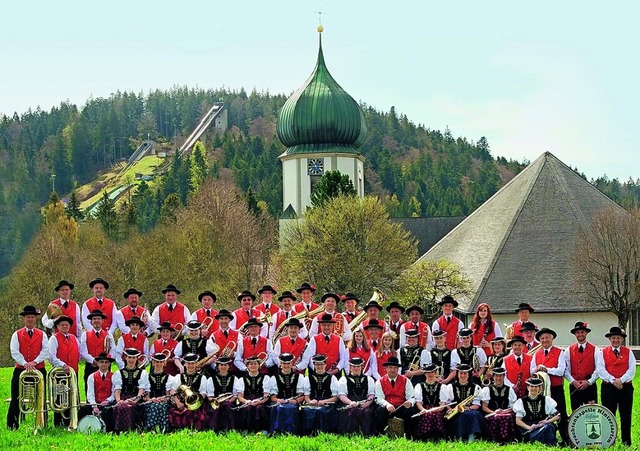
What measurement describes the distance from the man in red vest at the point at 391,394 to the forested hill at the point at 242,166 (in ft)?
230

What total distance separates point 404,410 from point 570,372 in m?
2.77

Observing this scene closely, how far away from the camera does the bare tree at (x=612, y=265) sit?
39.6 meters

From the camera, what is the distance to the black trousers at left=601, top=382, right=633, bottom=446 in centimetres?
1557

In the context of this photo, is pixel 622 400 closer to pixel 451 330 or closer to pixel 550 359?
pixel 550 359

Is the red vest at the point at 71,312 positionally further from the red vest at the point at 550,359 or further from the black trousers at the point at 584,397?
the black trousers at the point at 584,397

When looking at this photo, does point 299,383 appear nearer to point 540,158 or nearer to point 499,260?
point 499,260

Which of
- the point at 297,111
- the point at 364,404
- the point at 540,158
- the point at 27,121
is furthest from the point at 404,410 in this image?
the point at 27,121

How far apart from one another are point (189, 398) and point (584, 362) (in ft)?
20.8

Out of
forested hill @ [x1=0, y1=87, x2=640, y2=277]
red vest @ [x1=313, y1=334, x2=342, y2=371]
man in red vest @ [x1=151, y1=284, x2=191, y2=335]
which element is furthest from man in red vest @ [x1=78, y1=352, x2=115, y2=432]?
forested hill @ [x1=0, y1=87, x2=640, y2=277]

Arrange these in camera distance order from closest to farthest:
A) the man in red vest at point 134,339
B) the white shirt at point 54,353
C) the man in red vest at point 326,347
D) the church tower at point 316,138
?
the white shirt at point 54,353, the man in red vest at point 326,347, the man in red vest at point 134,339, the church tower at point 316,138

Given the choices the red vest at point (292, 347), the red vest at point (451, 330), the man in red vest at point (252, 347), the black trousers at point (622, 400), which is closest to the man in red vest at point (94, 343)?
the man in red vest at point (252, 347)

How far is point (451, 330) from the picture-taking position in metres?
17.7

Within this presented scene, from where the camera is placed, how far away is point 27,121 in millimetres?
187625

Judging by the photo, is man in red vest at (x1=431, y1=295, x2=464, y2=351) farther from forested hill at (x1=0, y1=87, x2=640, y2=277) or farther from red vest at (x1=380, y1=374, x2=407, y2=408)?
forested hill at (x1=0, y1=87, x2=640, y2=277)
